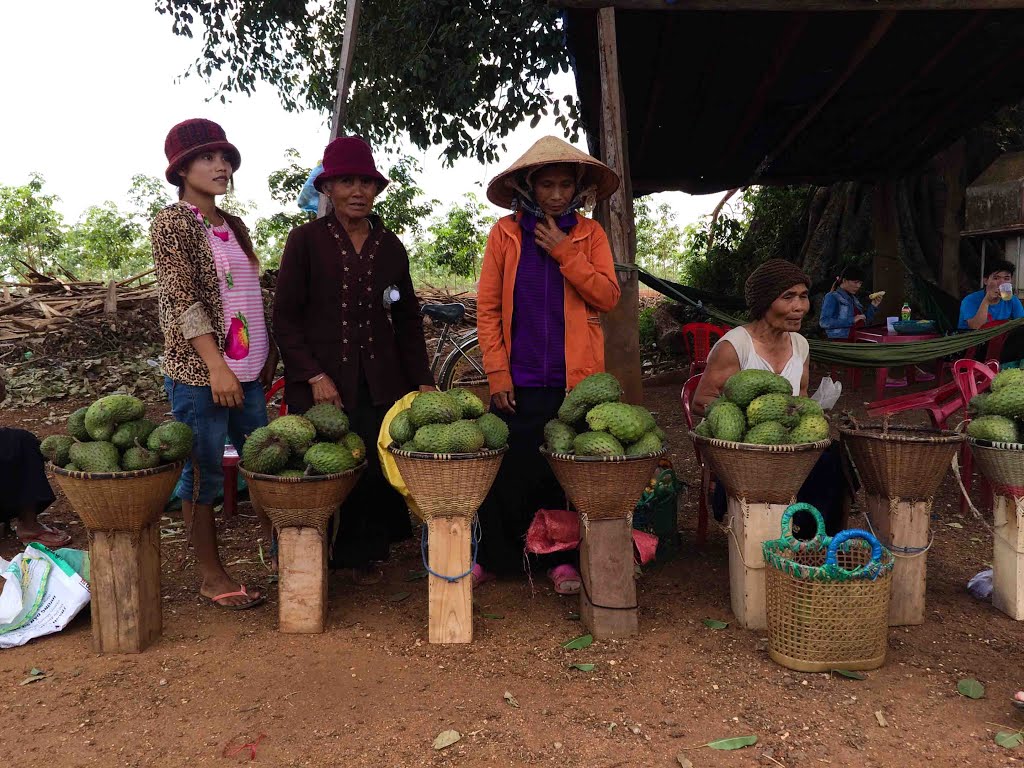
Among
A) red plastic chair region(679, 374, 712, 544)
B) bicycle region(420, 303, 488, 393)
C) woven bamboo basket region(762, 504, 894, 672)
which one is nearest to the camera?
woven bamboo basket region(762, 504, 894, 672)

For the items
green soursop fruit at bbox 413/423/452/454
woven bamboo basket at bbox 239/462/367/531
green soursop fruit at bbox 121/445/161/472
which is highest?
green soursop fruit at bbox 413/423/452/454

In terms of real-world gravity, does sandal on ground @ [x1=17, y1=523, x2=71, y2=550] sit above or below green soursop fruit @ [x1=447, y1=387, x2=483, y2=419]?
below

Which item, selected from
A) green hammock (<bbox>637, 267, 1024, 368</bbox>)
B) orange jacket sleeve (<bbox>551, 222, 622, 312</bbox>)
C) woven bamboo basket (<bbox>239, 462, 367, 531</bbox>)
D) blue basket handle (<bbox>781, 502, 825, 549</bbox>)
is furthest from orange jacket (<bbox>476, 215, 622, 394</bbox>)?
green hammock (<bbox>637, 267, 1024, 368</bbox>)

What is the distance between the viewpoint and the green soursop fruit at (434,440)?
8.87 ft

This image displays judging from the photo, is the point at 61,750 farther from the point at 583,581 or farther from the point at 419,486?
the point at 583,581

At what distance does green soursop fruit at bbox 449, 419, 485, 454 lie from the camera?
8.89 ft

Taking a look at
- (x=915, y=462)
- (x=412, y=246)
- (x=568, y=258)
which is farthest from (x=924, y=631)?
(x=412, y=246)

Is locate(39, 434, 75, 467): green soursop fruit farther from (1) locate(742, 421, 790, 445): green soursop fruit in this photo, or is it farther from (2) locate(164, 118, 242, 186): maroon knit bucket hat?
(1) locate(742, 421, 790, 445): green soursop fruit

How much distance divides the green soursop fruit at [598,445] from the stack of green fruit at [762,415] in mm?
411

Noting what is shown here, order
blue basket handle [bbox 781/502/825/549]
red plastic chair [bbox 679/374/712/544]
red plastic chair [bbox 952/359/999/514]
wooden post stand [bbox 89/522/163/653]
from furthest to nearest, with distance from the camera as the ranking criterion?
red plastic chair [bbox 952/359/999/514]
red plastic chair [bbox 679/374/712/544]
wooden post stand [bbox 89/522/163/653]
blue basket handle [bbox 781/502/825/549]

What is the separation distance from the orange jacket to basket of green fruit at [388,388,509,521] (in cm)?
34

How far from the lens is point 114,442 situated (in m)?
2.72

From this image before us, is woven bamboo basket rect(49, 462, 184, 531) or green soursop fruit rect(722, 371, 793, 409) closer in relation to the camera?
woven bamboo basket rect(49, 462, 184, 531)

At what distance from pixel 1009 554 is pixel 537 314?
81.8 inches
